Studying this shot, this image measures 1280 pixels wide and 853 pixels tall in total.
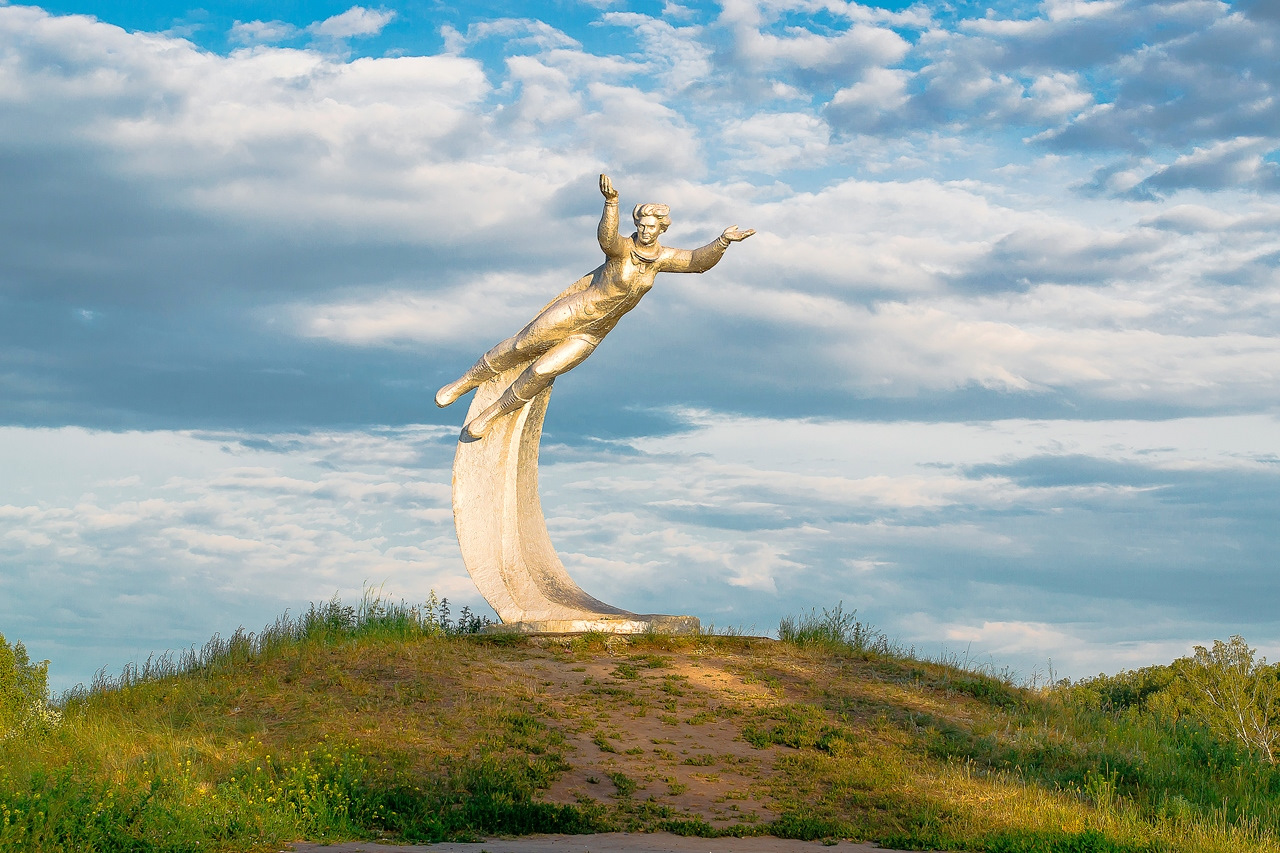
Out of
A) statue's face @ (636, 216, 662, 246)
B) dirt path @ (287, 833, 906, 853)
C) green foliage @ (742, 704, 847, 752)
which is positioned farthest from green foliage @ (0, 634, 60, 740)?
statue's face @ (636, 216, 662, 246)

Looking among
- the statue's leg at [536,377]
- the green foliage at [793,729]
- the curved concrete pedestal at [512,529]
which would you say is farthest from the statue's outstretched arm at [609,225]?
the green foliage at [793,729]

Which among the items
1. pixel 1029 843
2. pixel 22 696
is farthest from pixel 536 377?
pixel 1029 843

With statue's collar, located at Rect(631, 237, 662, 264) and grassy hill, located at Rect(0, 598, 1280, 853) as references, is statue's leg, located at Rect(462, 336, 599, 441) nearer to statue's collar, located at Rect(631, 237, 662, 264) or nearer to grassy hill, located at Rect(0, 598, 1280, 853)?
statue's collar, located at Rect(631, 237, 662, 264)

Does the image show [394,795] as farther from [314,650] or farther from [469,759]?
[314,650]

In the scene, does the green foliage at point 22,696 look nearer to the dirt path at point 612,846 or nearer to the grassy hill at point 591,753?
the grassy hill at point 591,753

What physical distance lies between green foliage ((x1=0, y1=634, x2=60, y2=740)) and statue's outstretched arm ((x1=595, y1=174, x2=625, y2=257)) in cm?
726

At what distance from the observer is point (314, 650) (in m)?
12.8

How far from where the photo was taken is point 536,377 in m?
14.2

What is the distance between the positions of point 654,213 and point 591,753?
614 centimetres

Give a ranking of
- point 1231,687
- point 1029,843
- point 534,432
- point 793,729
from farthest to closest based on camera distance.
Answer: point 1231,687
point 534,432
point 793,729
point 1029,843

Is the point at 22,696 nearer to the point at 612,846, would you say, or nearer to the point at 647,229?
the point at 612,846

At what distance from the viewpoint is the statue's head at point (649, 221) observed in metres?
13.5

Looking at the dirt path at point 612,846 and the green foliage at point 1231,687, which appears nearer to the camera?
the dirt path at point 612,846

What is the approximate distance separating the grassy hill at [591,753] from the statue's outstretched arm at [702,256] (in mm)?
4289
